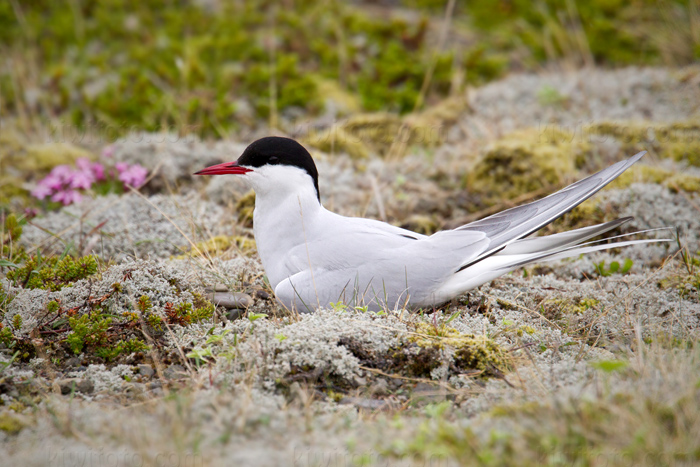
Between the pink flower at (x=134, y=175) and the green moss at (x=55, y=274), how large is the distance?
59.1 inches

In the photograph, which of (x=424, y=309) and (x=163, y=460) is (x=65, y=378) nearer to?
(x=163, y=460)

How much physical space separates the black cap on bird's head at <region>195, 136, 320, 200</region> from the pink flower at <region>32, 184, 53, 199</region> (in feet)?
5.96

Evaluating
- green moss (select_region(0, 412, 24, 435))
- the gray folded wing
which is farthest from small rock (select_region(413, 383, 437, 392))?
green moss (select_region(0, 412, 24, 435))

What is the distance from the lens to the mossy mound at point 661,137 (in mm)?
4848

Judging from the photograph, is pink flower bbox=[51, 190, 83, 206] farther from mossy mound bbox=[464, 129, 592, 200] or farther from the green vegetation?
the green vegetation

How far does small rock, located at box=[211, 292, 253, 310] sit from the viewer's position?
120 inches

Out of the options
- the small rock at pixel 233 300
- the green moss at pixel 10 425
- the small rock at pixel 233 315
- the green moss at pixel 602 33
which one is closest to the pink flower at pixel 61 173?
the small rock at pixel 233 300

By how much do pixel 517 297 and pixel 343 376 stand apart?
50.0 inches

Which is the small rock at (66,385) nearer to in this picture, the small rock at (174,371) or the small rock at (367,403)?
the small rock at (174,371)

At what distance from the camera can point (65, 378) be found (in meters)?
2.50

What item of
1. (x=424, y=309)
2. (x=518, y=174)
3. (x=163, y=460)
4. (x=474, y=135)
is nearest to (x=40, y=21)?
(x=474, y=135)

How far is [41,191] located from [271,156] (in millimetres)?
2172

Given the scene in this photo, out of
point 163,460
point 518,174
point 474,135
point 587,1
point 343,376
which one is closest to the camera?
point 163,460

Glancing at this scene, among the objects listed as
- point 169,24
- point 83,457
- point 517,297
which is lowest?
point 517,297
